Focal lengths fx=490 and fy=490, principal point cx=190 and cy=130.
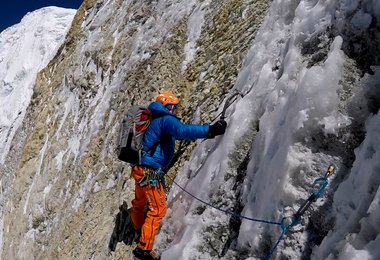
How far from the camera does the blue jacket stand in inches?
266

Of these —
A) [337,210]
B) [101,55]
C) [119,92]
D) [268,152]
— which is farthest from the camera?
[101,55]

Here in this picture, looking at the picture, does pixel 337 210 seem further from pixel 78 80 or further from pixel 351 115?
pixel 78 80

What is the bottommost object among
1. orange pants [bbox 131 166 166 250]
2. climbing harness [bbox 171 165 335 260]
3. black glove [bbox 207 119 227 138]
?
orange pants [bbox 131 166 166 250]

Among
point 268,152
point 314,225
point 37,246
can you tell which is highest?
point 268,152

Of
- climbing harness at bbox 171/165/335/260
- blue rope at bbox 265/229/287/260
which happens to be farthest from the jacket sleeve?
blue rope at bbox 265/229/287/260

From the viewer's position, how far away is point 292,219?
4844mm

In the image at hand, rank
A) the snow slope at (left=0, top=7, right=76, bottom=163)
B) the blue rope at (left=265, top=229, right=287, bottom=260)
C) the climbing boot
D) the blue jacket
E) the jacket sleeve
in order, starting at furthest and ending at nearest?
the snow slope at (left=0, top=7, right=76, bottom=163), the climbing boot, the blue jacket, the jacket sleeve, the blue rope at (left=265, top=229, right=287, bottom=260)

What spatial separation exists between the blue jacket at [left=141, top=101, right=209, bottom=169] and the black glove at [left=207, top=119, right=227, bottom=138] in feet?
1.20

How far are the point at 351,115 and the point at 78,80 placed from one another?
12.4 m

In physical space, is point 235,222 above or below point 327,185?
below

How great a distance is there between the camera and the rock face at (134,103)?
5.05 m

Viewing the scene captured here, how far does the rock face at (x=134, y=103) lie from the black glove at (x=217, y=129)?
0.26 m

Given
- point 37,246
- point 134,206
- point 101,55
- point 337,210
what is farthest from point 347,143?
point 101,55

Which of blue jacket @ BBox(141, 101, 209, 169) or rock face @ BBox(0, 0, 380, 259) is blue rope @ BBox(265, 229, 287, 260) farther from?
blue jacket @ BBox(141, 101, 209, 169)
